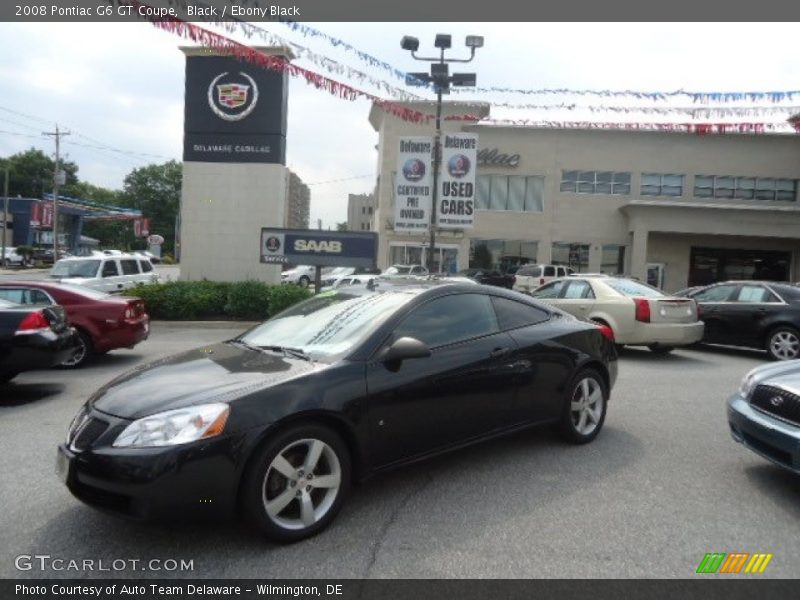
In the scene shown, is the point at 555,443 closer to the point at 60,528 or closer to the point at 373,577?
the point at 373,577

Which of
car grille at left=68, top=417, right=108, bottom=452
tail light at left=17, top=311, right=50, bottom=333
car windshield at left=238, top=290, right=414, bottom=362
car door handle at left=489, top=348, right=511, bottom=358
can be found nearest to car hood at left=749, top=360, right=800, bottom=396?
car door handle at left=489, top=348, right=511, bottom=358

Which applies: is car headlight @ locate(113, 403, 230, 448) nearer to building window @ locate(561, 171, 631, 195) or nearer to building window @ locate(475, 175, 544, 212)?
building window @ locate(475, 175, 544, 212)

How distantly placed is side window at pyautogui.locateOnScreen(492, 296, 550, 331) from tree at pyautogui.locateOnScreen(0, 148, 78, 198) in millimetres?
95916

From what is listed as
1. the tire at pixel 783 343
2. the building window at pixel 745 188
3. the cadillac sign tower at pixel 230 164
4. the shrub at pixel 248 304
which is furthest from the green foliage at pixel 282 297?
the building window at pixel 745 188

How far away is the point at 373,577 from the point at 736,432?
3.07 m

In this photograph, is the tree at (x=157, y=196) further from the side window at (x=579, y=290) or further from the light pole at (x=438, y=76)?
the side window at (x=579, y=290)

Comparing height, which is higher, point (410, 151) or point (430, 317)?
point (410, 151)

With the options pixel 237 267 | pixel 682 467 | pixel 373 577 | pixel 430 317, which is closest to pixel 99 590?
pixel 373 577

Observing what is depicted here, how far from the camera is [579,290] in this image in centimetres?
1098

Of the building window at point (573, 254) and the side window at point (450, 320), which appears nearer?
the side window at point (450, 320)

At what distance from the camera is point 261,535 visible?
3.34 metres

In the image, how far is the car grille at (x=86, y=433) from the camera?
10.8 feet

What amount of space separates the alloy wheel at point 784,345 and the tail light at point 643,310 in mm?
2375

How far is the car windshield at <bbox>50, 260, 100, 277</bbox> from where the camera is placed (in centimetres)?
1739
